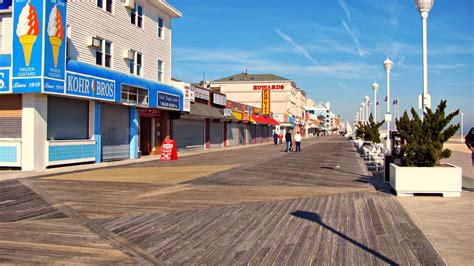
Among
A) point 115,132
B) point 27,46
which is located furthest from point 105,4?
point 115,132

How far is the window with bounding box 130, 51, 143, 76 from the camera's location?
2220 centimetres

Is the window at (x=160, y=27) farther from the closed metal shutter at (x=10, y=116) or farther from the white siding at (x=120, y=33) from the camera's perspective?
the closed metal shutter at (x=10, y=116)

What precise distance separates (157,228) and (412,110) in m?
7.99

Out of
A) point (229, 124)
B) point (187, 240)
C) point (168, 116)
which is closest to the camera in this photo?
point (187, 240)

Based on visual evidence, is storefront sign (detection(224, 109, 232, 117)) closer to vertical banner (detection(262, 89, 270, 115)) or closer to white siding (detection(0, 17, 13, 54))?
vertical banner (detection(262, 89, 270, 115))

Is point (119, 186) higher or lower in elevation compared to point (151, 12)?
lower

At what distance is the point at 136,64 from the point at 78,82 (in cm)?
651

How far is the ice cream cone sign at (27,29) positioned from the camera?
48.1 ft

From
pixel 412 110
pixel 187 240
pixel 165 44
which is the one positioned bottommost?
pixel 187 240

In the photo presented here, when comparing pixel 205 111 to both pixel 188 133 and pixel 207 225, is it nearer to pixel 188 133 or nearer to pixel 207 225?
pixel 188 133

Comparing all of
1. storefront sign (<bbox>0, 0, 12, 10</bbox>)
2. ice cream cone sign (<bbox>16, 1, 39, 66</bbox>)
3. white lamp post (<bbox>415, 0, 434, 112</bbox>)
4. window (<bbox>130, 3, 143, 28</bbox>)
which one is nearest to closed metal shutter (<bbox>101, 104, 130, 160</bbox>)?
window (<bbox>130, 3, 143, 28</bbox>)

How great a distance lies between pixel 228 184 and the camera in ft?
38.5

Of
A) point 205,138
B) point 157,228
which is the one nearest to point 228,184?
point 157,228

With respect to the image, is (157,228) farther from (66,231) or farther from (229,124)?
(229,124)
